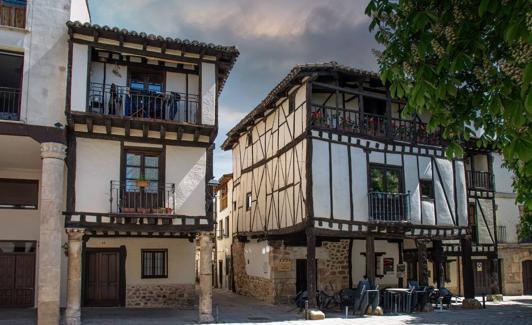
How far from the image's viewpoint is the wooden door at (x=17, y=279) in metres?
17.7

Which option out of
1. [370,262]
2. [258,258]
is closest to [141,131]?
[370,262]

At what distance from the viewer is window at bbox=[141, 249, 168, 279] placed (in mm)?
18844

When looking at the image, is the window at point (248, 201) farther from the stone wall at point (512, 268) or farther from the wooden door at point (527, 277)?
the wooden door at point (527, 277)

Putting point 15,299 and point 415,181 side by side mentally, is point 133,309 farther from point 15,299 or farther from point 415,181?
point 415,181

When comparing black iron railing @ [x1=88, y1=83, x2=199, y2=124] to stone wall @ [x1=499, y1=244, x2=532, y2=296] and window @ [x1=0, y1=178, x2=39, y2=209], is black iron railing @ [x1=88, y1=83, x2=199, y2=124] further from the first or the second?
stone wall @ [x1=499, y1=244, x2=532, y2=296]

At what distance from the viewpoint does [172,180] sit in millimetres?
15805

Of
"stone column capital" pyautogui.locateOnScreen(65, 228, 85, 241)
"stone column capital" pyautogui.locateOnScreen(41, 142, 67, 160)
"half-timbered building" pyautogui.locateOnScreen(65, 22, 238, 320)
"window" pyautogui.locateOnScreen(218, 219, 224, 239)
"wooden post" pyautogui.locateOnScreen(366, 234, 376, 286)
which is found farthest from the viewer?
"window" pyautogui.locateOnScreen(218, 219, 224, 239)

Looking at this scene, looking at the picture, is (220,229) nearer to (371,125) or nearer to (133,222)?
(371,125)

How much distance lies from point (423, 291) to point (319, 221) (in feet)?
16.0

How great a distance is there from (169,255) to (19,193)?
566cm

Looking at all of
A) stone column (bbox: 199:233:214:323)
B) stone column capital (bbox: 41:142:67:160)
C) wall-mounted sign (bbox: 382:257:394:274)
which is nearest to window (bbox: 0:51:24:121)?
stone column capital (bbox: 41:142:67:160)

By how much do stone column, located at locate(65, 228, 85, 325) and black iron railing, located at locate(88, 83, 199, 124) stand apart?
371 cm

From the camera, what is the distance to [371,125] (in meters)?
20.0

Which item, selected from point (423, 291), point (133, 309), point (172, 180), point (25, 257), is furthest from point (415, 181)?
point (25, 257)
